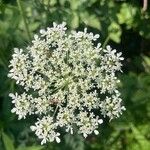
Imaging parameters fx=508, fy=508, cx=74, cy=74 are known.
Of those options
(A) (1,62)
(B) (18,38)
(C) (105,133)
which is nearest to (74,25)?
(B) (18,38)

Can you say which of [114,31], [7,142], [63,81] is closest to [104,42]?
[114,31]

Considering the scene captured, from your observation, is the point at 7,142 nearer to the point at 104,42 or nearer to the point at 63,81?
the point at 63,81

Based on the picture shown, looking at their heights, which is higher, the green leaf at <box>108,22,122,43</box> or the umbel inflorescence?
the green leaf at <box>108,22,122,43</box>

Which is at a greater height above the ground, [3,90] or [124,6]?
[124,6]

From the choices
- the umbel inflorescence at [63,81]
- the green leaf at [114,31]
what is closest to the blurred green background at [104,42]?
the green leaf at [114,31]

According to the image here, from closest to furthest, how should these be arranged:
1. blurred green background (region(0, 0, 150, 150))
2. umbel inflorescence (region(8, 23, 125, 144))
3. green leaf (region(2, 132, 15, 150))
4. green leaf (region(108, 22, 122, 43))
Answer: umbel inflorescence (region(8, 23, 125, 144)) → green leaf (region(2, 132, 15, 150)) → blurred green background (region(0, 0, 150, 150)) → green leaf (region(108, 22, 122, 43))

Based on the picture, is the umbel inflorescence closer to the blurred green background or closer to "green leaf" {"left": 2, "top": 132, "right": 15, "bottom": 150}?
"green leaf" {"left": 2, "top": 132, "right": 15, "bottom": 150}

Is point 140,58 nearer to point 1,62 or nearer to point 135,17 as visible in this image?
point 135,17

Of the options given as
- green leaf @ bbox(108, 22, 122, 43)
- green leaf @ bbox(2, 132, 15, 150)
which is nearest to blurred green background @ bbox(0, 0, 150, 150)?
green leaf @ bbox(108, 22, 122, 43)
